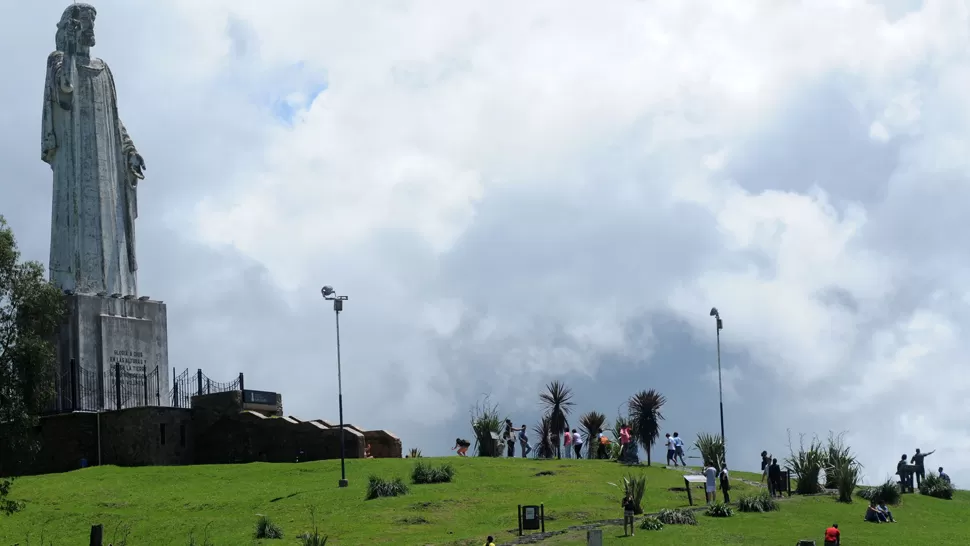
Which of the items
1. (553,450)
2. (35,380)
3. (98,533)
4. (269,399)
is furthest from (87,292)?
(98,533)

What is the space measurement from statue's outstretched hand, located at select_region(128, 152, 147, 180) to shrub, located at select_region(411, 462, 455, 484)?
66.8 ft

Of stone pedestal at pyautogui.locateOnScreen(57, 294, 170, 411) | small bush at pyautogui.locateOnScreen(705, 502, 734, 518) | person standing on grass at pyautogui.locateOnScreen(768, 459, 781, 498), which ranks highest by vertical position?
stone pedestal at pyautogui.locateOnScreen(57, 294, 170, 411)

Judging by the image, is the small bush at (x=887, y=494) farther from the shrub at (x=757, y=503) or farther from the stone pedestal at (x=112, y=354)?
the stone pedestal at (x=112, y=354)

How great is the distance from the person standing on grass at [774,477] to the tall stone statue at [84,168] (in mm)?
25541

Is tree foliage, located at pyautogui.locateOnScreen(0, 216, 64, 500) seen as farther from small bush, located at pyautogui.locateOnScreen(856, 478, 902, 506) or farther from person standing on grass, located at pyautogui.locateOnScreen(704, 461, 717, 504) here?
small bush, located at pyautogui.locateOnScreen(856, 478, 902, 506)

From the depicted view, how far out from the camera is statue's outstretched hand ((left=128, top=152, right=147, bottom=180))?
53.0m

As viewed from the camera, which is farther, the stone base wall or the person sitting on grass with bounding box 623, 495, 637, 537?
the stone base wall

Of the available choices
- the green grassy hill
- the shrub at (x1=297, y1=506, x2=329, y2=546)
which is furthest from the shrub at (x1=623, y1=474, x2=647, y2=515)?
the shrub at (x1=297, y1=506, x2=329, y2=546)

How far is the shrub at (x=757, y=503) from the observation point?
3438 cm

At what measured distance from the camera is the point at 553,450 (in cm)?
5091

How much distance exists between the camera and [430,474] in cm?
3888

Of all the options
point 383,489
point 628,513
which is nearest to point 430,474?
point 383,489

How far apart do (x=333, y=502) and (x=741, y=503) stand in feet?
34.3

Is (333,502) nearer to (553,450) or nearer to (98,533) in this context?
(98,533)
